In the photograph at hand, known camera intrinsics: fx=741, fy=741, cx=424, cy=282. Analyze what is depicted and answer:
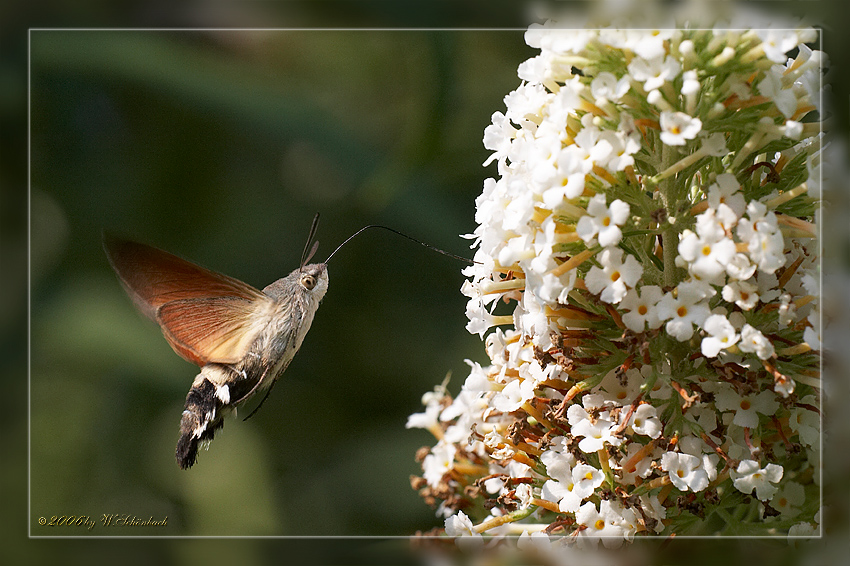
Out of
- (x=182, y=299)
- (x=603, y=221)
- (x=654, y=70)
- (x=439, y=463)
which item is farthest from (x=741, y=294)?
(x=182, y=299)

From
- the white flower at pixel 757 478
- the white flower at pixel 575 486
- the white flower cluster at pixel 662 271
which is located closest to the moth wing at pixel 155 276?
the white flower cluster at pixel 662 271

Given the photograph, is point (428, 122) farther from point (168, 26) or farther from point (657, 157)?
point (657, 157)

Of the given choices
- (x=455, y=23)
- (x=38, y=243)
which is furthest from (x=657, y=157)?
(x=38, y=243)

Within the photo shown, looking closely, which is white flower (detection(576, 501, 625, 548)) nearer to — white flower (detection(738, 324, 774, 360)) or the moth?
white flower (detection(738, 324, 774, 360))

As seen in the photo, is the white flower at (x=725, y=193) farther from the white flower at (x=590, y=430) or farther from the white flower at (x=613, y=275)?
the white flower at (x=590, y=430)

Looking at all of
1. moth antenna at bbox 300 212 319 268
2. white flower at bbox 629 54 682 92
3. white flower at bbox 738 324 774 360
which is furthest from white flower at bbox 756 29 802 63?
moth antenna at bbox 300 212 319 268

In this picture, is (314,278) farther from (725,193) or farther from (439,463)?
(725,193)
